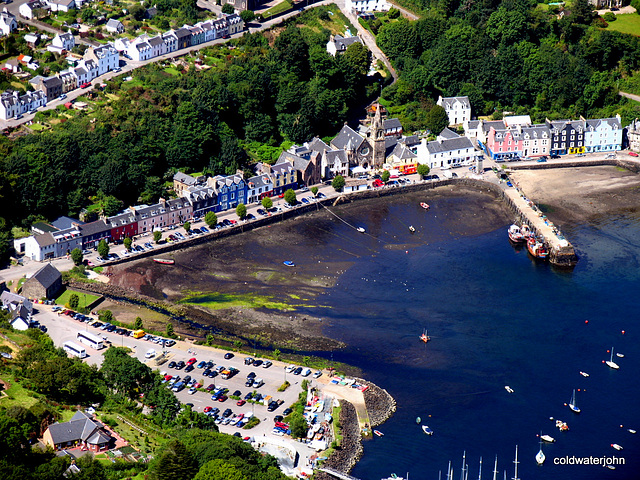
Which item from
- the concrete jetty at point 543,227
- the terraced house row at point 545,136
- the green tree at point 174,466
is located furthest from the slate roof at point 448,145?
the green tree at point 174,466

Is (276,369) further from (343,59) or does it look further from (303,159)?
(343,59)

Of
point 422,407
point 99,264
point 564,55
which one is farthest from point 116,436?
point 564,55

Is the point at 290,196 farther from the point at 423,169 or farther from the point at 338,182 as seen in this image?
the point at 423,169

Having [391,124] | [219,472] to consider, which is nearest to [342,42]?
[391,124]

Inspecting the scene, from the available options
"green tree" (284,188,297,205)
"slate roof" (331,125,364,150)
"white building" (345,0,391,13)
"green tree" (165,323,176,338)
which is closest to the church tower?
"slate roof" (331,125,364,150)

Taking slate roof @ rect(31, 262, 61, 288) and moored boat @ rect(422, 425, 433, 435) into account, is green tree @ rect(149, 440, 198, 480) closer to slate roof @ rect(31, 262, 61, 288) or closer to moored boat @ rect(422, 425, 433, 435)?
moored boat @ rect(422, 425, 433, 435)
